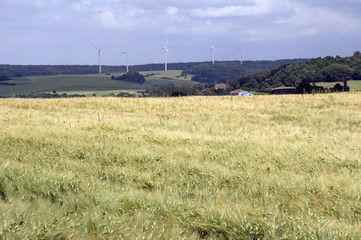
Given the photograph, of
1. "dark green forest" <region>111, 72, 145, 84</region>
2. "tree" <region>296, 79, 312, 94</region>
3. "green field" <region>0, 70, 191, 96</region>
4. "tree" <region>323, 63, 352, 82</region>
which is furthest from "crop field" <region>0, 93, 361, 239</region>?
"dark green forest" <region>111, 72, 145, 84</region>

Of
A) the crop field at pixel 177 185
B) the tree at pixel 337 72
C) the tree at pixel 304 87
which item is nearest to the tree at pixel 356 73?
the tree at pixel 337 72

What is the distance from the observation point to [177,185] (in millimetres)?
6004

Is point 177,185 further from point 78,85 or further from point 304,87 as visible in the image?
point 78,85

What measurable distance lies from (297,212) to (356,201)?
870 mm

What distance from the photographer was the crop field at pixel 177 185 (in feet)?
13.4

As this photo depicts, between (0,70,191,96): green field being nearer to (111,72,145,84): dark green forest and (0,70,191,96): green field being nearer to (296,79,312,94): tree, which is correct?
(111,72,145,84): dark green forest

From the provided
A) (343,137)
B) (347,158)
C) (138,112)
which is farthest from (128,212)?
(138,112)

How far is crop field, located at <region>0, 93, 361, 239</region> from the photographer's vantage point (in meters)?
4.07

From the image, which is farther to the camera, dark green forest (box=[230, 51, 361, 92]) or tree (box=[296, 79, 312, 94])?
dark green forest (box=[230, 51, 361, 92])

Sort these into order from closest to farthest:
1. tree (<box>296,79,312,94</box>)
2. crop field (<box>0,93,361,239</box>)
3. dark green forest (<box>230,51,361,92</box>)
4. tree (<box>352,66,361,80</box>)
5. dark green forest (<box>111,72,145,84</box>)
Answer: crop field (<box>0,93,361,239</box>), tree (<box>296,79,312,94</box>), dark green forest (<box>230,51,361,92</box>), tree (<box>352,66,361,80</box>), dark green forest (<box>111,72,145,84</box>)

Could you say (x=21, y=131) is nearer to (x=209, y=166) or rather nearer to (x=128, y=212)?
(x=209, y=166)

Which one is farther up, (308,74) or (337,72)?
(337,72)

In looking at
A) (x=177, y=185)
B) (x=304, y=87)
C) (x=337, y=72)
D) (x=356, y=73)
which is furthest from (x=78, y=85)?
(x=177, y=185)

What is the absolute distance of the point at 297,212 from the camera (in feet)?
15.4
